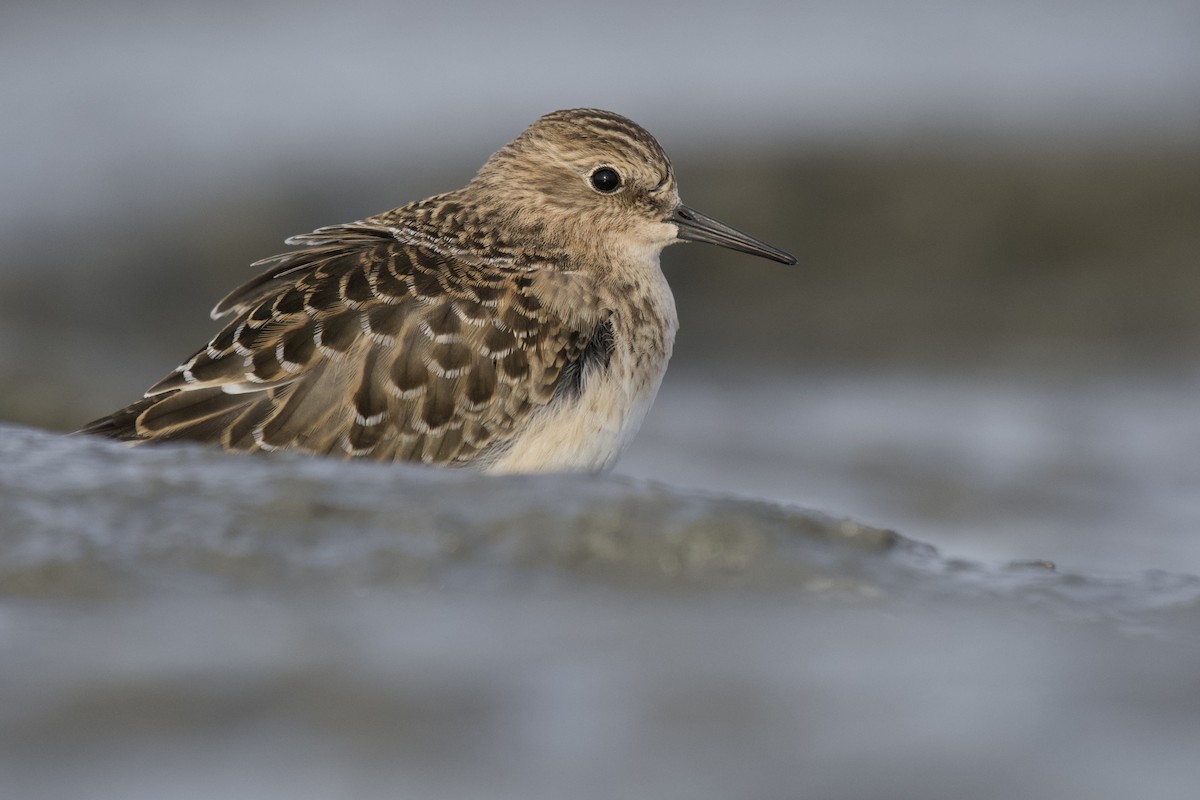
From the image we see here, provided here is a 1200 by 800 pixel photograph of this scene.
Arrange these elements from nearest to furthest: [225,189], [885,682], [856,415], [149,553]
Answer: [885,682], [149,553], [856,415], [225,189]

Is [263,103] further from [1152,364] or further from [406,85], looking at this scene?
[1152,364]

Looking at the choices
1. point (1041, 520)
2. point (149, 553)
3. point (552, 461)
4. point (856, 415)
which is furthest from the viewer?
point (856, 415)

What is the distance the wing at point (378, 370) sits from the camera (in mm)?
4840

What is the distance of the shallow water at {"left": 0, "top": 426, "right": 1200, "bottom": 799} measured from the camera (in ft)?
8.05

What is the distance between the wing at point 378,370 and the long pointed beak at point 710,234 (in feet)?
2.72

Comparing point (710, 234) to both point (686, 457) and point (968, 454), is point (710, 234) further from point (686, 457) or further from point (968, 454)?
point (968, 454)

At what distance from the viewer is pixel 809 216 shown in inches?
414

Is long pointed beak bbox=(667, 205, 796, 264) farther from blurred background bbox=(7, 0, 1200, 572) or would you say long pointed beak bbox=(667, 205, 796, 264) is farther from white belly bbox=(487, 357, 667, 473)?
blurred background bbox=(7, 0, 1200, 572)

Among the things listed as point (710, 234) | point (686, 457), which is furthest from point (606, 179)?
point (686, 457)

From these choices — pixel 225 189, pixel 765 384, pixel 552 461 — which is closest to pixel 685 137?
pixel 765 384

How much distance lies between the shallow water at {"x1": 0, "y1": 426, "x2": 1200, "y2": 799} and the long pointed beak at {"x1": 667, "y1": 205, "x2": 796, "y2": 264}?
2.45 meters

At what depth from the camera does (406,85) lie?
12.2 metres

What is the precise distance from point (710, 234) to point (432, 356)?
1.38 meters

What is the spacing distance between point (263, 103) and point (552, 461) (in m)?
7.64
